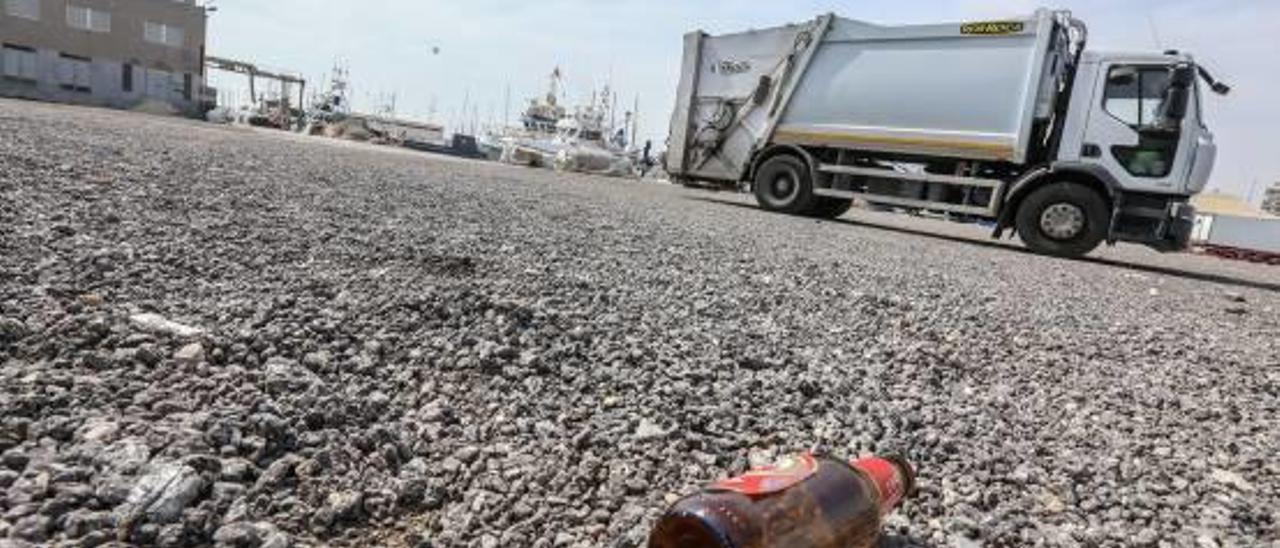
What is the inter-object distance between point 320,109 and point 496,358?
68205 mm

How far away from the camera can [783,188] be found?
1531cm

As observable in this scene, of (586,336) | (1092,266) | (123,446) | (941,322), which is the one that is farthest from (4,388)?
(1092,266)

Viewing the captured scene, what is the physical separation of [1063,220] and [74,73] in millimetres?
56917

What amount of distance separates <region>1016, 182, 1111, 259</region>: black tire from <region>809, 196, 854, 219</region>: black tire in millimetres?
3784

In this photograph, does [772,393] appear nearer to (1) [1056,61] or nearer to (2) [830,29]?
(1) [1056,61]

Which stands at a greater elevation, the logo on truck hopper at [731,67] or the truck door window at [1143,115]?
the logo on truck hopper at [731,67]

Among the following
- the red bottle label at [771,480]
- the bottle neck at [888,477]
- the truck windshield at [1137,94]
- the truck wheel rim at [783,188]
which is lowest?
the bottle neck at [888,477]

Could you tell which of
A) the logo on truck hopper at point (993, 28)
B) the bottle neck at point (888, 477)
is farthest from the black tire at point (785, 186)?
the bottle neck at point (888, 477)

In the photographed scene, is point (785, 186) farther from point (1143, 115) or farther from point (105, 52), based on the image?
point (105, 52)

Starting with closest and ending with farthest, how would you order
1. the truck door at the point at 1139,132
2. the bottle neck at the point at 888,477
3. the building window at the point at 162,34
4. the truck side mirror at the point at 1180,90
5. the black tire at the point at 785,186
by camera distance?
the bottle neck at the point at 888,477
the truck side mirror at the point at 1180,90
the truck door at the point at 1139,132
the black tire at the point at 785,186
the building window at the point at 162,34

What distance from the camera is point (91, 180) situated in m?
5.88

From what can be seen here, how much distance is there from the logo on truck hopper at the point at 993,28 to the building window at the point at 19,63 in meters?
53.8

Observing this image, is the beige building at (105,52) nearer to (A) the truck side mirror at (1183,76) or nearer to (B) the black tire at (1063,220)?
(B) the black tire at (1063,220)

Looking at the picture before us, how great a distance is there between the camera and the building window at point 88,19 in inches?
2045
